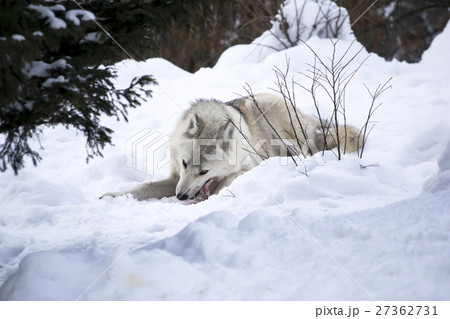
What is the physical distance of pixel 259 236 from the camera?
2754mm

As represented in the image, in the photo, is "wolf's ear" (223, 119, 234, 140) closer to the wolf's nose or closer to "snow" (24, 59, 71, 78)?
the wolf's nose

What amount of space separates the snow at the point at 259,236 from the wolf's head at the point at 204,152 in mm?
426

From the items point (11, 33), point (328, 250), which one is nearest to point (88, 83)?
point (11, 33)

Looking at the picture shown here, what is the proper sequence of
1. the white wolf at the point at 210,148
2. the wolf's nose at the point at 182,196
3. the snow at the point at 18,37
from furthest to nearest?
the white wolf at the point at 210,148
the wolf's nose at the point at 182,196
the snow at the point at 18,37

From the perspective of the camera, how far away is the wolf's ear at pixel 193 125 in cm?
514

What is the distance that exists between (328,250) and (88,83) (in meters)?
1.63

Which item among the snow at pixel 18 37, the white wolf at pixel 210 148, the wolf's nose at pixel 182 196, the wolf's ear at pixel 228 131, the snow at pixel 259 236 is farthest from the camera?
the wolf's ear at pixel 228 131

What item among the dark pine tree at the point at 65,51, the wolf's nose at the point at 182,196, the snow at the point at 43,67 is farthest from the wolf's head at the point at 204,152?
the snow at the point at 43,67

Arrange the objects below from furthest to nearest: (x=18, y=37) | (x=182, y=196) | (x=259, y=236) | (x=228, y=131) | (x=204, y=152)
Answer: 1. (x=228, y=131)
2. (x=204, y=152)
3. (x=182, y=196)
4. (x=259, y=236)
5. (x=18, y=37)

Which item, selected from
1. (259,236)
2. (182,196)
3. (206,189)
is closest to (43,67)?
(259,236)

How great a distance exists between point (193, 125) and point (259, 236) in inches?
103

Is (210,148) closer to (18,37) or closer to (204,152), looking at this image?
(204,152)

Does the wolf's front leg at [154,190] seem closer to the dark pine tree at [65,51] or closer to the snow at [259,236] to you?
the snow at [259,236]
